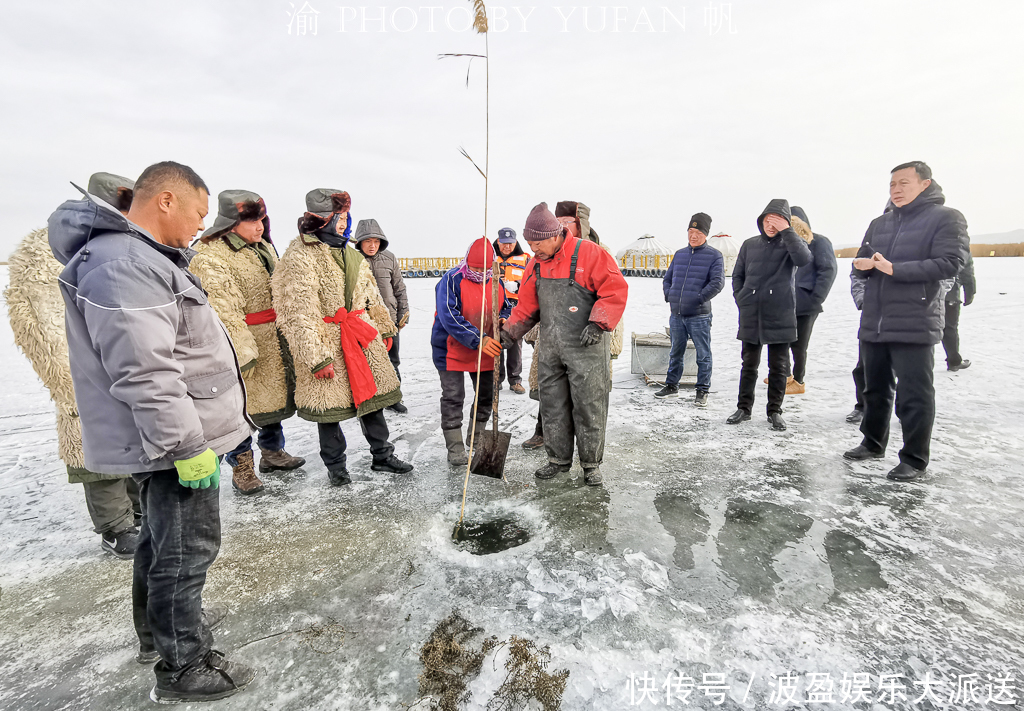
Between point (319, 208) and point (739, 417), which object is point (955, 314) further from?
point (319, 208)

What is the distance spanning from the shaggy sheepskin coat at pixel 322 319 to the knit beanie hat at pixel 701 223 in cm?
378

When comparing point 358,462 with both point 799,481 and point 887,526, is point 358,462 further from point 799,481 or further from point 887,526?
point 887,526

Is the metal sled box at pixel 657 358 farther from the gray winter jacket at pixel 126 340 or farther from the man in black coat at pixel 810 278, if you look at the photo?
the gray winter jacket at pixel 126 340

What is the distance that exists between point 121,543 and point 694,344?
5327 millimetres

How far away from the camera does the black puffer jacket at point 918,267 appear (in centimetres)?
335

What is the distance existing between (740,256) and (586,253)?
7.97 ft

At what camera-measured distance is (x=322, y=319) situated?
3453 mm

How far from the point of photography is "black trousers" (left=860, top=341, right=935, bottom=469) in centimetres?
348

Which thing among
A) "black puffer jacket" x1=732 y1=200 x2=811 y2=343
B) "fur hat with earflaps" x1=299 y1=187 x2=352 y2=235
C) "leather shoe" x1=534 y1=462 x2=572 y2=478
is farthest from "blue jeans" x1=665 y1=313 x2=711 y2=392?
"fur hat with earflaps" x1=299 y1=187 x2=352 y2=235

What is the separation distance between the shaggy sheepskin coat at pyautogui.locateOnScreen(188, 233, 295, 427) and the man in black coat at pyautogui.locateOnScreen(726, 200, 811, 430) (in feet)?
13.5

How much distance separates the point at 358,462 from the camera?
409 cm

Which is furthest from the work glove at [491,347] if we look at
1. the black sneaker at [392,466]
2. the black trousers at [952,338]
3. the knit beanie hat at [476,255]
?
the black trousers at [952,338]

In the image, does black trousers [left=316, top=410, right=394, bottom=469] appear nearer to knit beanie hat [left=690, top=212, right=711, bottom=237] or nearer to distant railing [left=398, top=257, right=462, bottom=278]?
knit beanie hat [left=690, top=212, right=711, bottom=237]

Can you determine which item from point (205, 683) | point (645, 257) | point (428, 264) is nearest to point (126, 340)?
point (205, 683)
